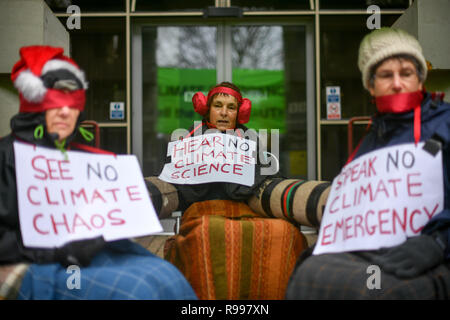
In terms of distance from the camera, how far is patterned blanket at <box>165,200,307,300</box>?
154 centimetres

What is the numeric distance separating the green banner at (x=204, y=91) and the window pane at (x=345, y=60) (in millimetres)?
577

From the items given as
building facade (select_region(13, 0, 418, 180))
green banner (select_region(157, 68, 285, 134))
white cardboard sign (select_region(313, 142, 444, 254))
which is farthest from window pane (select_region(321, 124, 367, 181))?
white cardboard sign (select_region(313, 142, 444, 254))

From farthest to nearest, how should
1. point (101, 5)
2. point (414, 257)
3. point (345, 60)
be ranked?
1. point (345, 60)
2. point (101, 5)
3. point (414, 257)

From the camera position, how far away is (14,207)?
3.58ft

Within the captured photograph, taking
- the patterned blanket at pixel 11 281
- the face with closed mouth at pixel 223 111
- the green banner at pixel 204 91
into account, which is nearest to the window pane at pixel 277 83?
the green banner at pixel 204 91

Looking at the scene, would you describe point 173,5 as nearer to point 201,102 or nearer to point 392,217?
point 201,102

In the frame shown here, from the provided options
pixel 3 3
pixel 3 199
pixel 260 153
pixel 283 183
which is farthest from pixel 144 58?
pixel 3 199

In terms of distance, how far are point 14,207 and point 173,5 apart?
312 cm

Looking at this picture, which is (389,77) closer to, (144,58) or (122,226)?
(122,226)

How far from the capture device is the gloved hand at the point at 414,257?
1.03 metres

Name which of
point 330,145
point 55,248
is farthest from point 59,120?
point 330,145

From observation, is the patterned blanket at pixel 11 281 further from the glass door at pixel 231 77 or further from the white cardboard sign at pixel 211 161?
the glass door at pixel 231 77

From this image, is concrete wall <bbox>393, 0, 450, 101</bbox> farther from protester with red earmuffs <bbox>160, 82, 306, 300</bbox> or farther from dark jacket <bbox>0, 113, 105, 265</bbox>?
dark jacket <bbox>0, 113, 105, 265</bbox>

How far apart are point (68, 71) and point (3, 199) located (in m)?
0.40
